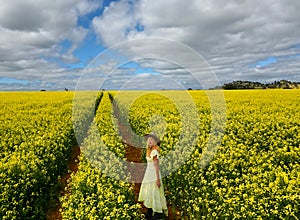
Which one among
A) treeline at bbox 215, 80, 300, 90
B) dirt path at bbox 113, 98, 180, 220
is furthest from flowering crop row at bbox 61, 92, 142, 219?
treeline at bbox 215, 80, 300, 90

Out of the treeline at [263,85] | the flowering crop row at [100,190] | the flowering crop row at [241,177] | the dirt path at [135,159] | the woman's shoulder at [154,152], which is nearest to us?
the flowering crop row at [241,177]

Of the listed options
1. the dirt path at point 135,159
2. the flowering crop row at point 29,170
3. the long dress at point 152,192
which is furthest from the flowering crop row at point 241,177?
the flowering crop row at point 29,170

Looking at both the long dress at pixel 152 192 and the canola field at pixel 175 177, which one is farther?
the long dress at pixel 152 192

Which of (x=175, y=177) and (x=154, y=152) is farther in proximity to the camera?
(x=175, y=177)

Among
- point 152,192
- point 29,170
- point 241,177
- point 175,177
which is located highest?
point 29,170

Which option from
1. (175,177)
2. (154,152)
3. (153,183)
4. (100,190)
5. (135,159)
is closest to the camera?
(100,190)

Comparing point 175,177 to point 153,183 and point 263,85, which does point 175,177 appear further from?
point 263,85

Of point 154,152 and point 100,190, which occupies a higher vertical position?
point 154,152

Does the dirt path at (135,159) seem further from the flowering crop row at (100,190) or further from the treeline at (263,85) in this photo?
the treeline at (263,85)

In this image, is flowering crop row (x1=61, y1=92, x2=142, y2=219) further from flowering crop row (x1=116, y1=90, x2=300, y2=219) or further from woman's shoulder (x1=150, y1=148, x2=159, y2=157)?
flowering crop row (x1=116, y1=90, x2=300, y2=219)

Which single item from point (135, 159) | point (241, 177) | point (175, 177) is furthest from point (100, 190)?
point (135, 159)

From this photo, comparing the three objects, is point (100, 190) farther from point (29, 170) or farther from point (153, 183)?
point (29, 170)

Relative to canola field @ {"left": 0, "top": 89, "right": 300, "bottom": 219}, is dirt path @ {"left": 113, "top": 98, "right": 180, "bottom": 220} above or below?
below

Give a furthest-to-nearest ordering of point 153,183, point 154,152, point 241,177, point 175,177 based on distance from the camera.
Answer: point 175,177, point 153,183, point 154,152, point 241,177
